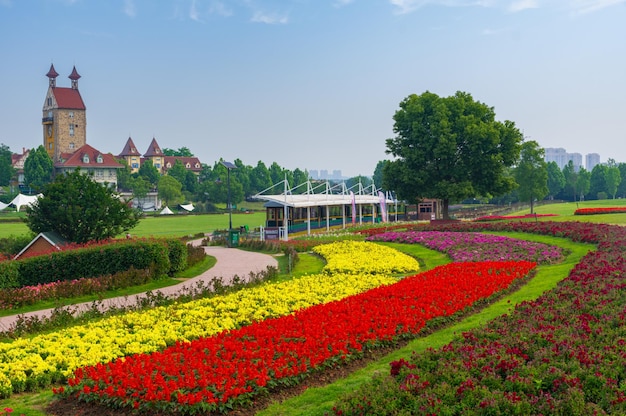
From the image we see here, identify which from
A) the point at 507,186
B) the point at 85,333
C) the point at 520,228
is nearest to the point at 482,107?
the point at 507,186

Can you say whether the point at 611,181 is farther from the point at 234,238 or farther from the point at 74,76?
the point at 74,76

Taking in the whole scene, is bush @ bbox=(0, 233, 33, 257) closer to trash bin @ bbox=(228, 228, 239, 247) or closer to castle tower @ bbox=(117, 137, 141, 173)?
trash bin @ bbox=(228, 228, 239, 247)

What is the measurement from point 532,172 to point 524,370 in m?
57.4

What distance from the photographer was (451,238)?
27.8m

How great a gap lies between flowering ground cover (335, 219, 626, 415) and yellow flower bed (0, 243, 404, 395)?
5.42 metres

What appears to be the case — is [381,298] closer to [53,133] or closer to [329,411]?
[329,411]

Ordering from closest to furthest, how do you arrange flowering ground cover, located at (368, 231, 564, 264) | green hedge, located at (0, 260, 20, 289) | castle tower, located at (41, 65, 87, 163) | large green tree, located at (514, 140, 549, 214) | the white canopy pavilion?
1. green hedge, located at (0, 260, 20, 289)
2. flowering ground cover, located at (368, 231, 564, 264)
3. the white canopy pavilion
4. large green tree, located at (514, 140, 549, 214)
5. castle tower, located at (41, 65, 87, 163)

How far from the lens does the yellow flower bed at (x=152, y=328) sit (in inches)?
388

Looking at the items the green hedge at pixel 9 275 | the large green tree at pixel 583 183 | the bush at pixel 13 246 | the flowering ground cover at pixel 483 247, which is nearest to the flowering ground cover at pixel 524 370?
the flowering ground cover at pixel 483 247

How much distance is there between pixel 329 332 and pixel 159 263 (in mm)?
11329

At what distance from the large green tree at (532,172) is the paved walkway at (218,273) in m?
39.7

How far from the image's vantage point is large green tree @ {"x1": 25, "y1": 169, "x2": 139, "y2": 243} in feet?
81.4

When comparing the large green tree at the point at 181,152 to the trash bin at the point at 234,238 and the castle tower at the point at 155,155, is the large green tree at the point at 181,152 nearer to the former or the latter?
the castle tower at the point at 155,155

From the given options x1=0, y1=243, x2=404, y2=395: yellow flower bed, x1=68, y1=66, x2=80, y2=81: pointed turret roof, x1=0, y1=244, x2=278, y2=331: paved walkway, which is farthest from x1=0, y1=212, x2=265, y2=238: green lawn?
x1=68, y1=66, x2=80, y2=81: pointed turret roof
